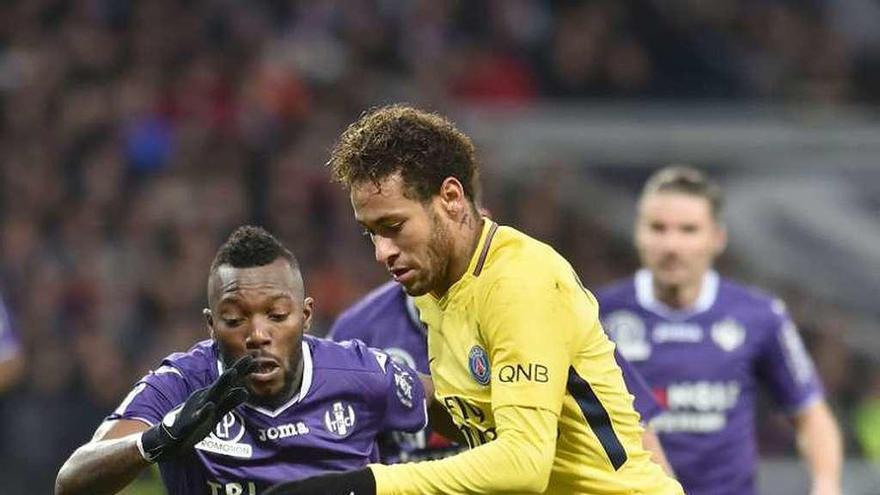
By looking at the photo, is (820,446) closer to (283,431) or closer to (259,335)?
(283,431)

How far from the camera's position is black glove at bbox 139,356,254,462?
409cm

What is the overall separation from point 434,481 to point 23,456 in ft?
19.5

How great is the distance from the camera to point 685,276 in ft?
22.3

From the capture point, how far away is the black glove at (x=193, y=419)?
4.09 metres

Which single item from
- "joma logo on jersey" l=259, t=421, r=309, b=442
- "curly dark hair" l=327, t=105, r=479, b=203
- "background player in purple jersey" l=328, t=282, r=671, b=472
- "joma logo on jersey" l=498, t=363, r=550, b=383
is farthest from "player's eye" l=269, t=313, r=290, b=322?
"background player in purple jersey" l=328, t=282, r=671, b=472

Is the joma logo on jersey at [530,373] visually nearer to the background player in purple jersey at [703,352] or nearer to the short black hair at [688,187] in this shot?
the background player in purple jersey at [703,352]

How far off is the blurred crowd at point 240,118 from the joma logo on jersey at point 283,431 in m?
5.02

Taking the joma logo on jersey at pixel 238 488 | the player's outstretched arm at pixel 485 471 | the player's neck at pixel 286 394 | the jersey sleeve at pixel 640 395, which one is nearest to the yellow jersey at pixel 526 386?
the player's outstretched arm at pixel 485 471

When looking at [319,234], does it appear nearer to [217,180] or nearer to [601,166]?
[217,180]

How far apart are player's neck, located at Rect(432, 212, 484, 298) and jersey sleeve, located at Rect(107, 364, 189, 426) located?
752mm

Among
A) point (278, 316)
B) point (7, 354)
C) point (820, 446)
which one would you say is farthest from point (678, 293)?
point (7, 354)

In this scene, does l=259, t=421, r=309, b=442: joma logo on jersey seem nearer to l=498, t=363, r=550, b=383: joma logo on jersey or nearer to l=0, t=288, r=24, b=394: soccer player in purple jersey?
l=498, t=363, r=550, b=383: joma logo on jersey

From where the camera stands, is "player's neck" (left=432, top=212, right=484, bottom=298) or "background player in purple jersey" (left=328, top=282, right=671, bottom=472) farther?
"background player in purple jersey" (left=328, top=282, right=671, bottom=472)

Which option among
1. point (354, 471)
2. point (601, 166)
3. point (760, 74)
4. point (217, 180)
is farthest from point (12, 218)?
point (354, 471)
